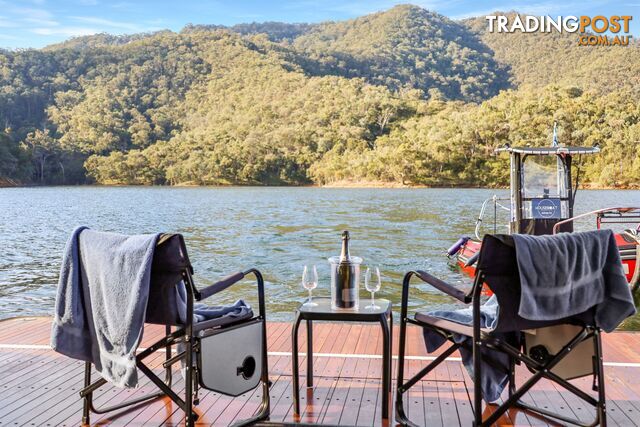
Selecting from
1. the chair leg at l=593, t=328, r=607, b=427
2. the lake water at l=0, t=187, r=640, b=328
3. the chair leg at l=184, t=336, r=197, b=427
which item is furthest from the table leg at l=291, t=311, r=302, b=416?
the lake water at l=0, t=187, r=640, b=328

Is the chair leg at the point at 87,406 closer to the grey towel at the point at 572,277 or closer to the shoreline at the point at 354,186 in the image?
the grey towel at the point at 572,277

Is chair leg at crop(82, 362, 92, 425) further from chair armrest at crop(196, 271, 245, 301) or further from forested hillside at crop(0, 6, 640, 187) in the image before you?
forested hillside at crop(0, 6, 640, 187)

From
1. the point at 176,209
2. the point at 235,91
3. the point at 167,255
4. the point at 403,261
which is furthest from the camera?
the point at 235,91

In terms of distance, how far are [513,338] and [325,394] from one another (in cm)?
67

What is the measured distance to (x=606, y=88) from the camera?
43406 millimetres

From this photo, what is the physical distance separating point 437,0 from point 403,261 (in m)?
62.4

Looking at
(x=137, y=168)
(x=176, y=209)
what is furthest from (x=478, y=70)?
(x=176, y=209)

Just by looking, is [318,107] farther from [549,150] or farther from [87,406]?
[87,406]

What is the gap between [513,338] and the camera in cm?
202

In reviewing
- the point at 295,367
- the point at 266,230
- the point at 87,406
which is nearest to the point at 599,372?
the point at 295,367

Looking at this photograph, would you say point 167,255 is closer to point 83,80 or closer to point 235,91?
point 235,91

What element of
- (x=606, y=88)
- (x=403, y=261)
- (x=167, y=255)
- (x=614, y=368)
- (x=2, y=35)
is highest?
(x=2, y=35)

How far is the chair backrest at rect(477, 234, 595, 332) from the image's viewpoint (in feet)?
5.69

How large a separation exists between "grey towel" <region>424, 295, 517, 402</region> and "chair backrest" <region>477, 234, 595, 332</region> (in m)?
0.13
